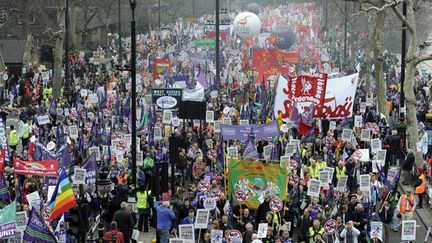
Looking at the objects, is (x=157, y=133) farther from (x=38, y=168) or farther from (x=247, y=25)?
(x=247, y=25)

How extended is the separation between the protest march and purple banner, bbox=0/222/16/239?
21 millimetres

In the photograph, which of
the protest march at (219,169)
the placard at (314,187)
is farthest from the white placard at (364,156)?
the placard at (314,187)

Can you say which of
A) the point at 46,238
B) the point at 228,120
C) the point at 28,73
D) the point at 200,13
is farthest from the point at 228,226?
the point at 200,13

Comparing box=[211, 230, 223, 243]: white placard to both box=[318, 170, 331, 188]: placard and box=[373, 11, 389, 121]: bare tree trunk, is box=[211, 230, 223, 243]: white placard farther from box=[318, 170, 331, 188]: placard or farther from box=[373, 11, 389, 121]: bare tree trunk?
box=[373, 11, 389, 121]: bare tree trunk

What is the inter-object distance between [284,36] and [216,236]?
165 ft

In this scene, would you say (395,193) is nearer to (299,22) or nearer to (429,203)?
(429,203)

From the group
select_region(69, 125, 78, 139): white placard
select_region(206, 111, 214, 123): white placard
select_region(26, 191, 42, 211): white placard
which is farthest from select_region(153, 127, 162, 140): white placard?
select_region(26, 191, 42, 211): white placard

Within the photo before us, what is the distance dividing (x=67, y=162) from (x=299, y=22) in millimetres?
66099

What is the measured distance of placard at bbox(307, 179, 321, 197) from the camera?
23.5 metres

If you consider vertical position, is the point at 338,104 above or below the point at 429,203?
above

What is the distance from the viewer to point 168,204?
2317 centimetres

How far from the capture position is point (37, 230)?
19.6 metres

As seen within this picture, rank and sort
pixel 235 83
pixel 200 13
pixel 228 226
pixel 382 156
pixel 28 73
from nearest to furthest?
pixel 228 226, pixel 382 156, pixel 235 83, pixel 28 73, pixel 200 13

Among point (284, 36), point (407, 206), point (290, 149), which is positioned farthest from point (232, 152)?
point (284, 36)
